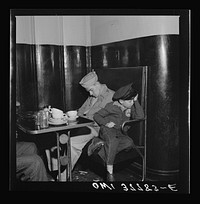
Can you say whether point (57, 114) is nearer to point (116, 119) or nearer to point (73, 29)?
point (116, 119)

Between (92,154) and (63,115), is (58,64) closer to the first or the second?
(63,115)

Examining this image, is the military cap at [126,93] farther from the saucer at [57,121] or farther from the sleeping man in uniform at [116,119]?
the saucer at [57,121]

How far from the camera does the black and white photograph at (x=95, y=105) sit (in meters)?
1.50

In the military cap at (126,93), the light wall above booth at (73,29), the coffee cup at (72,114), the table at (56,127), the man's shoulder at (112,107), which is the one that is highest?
the light wall above booth at (73,29)

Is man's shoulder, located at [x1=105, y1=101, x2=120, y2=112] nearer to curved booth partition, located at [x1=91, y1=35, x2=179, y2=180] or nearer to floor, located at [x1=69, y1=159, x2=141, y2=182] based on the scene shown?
curved booth partition, located at [x1=91, y1=35, x2=179, y2=180]

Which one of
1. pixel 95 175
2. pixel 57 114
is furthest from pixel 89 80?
pixel 95 175

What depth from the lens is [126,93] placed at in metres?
1.52

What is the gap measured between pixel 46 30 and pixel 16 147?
645 mm

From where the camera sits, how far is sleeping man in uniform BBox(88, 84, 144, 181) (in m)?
1.53

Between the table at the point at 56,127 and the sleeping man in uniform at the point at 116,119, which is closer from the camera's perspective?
the table at the point at 56,127

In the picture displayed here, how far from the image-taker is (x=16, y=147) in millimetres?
1561

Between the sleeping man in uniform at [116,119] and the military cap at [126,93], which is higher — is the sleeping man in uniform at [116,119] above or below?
below

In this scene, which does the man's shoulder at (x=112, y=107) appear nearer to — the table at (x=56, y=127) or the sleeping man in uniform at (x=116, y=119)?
the sleeping man in uniform at (x=116, y=119)

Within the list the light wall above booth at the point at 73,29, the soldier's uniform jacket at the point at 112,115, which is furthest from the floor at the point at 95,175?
the light wall above booth at the point at 73,29
